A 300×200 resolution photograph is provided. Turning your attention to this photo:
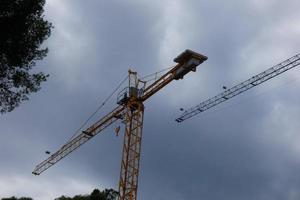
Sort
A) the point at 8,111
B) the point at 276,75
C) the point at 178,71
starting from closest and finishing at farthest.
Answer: the point at 8,111
the point at 178,71
the point at 276,75

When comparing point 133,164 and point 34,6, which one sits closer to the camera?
point 34,6

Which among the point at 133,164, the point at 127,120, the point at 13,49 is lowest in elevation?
the point at 13,49

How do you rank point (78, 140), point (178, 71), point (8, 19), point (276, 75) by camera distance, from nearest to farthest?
point (8, 19) < point (178, 71) < point (276, 75) < point (78, 140)

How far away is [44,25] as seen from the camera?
28.3 meters

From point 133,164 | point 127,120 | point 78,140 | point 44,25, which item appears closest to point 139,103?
point 127,120

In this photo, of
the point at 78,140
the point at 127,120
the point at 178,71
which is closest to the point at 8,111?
the point at 178,71

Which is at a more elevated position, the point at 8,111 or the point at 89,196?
the point at 89,196

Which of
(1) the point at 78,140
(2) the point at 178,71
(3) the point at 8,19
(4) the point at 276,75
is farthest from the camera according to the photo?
(1) the point at 78,140

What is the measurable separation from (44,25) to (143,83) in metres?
42.5

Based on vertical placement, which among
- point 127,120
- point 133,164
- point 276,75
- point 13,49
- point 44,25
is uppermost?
point 276,75

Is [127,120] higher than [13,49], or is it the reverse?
[127,120]

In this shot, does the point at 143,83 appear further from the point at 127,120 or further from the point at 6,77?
the point at 6,77

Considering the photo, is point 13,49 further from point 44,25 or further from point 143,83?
point 143,83

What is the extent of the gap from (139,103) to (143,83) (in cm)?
351
